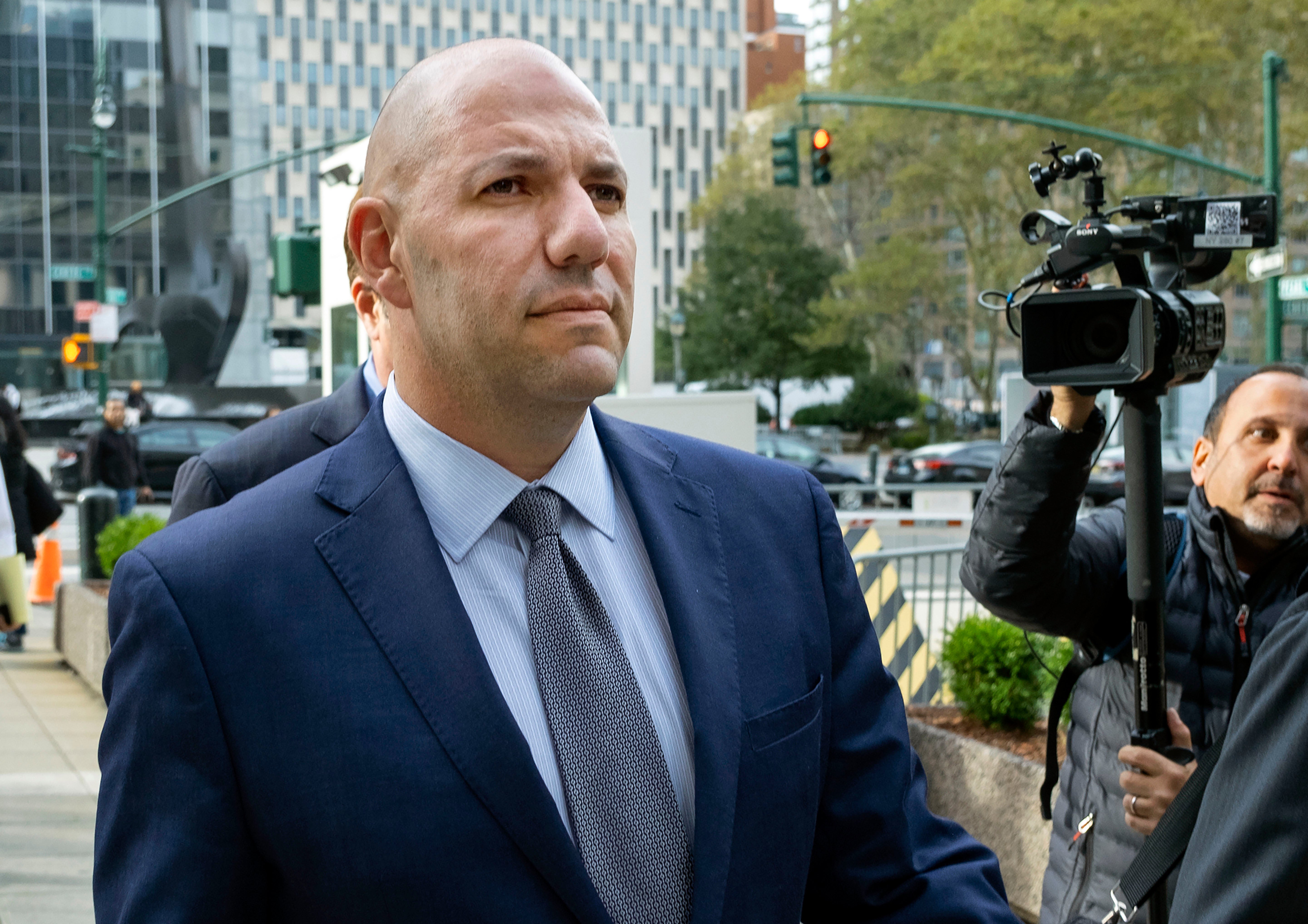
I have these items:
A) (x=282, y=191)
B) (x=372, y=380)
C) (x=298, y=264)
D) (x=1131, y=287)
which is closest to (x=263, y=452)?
(x=372, y=380)

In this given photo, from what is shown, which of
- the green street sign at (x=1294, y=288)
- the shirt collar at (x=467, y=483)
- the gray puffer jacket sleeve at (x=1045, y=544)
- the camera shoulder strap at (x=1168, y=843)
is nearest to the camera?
the shirt collar at (x=467, y=483)

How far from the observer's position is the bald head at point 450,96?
1.62 metres

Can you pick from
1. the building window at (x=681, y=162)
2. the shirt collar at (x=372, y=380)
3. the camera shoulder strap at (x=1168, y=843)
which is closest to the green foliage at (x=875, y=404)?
the shirt collar at (x=372, y=380)

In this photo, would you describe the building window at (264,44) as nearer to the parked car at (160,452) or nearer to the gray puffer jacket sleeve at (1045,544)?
the parked car at (160,452)

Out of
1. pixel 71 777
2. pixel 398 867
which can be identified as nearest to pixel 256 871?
pixel 398 867

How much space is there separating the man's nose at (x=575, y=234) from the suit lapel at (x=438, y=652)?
13.1 inches

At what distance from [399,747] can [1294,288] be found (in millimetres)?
15255

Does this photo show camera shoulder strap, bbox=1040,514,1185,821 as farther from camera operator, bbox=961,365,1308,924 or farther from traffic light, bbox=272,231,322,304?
traffic light, bbox=272,231,322,304

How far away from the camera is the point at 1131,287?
2.80 m

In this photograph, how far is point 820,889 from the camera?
5.74 ft

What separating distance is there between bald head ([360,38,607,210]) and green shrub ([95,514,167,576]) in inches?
347

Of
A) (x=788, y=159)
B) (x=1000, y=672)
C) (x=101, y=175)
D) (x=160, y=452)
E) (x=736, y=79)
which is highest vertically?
(x=736, y=79)

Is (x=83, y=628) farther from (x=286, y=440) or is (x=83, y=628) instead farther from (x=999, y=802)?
(x=286, y=440)

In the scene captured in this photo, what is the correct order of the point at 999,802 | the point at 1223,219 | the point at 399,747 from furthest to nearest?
the point at 999,802
the point at 1223,219
the point at 399,747
